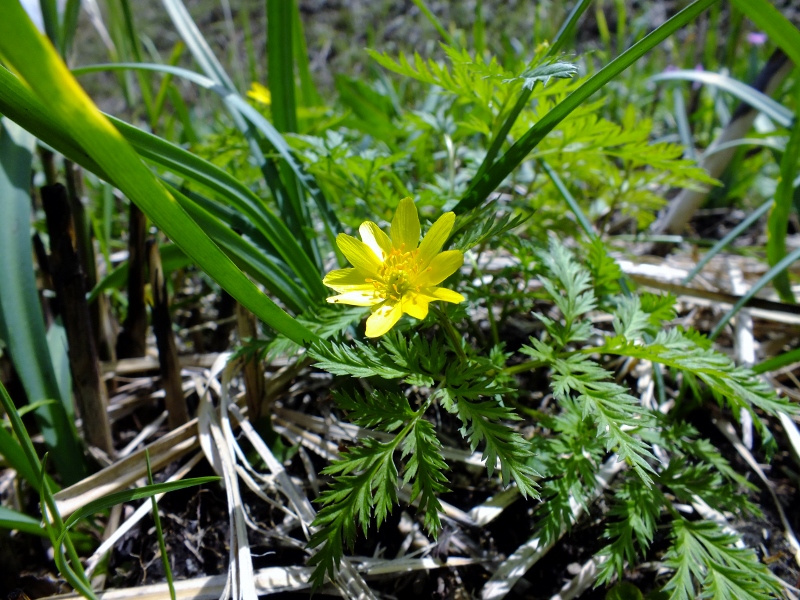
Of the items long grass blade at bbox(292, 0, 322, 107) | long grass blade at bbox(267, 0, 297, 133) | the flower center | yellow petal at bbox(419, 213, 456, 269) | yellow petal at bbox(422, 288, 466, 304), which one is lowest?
yellow petal at bbox(422, 288, 466, 304)

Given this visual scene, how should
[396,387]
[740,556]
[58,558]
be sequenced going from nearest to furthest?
[58,558], [740,556], [396,387]

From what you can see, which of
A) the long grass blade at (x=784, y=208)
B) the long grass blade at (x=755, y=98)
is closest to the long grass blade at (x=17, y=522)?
the long grass blade at (x=784, y=208)

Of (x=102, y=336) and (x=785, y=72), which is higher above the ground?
(x=785, y=72)

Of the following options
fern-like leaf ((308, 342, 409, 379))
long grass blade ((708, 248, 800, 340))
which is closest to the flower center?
fern-like leaf ((308, 342, 409, 379))

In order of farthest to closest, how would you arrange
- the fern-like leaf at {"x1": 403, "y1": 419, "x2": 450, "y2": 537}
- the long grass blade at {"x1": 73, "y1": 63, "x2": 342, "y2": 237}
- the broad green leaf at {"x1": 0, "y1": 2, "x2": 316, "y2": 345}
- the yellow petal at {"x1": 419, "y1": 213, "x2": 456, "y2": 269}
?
the long grass blade at {"x1": 73, "y1": 63, "x2": 342, "y2": 237} < the yellow petal at {"x1": 419, "y1": 213, "x2": 456, "y2": 269} < the fern-like leaf at {"x1": 403, "y1": 419, "x2": 450, "y2": 537} < the broad green leaf at {"x1": 0, "y1": 2, "x2": 316, "y2": 345}

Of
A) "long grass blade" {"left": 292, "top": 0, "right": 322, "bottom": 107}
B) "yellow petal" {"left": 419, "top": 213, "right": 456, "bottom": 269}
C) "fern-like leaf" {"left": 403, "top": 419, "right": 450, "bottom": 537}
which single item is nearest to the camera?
"fern-like leaf" {"left": 403, "top": 419, "right": 450, "bottom": 537}

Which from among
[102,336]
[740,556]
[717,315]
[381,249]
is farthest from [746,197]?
[102,336]

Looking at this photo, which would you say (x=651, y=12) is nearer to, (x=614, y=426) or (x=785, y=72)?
(x=785, y=72)

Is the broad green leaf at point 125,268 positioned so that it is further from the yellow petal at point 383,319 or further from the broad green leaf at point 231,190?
the yellow petal at point 383,319

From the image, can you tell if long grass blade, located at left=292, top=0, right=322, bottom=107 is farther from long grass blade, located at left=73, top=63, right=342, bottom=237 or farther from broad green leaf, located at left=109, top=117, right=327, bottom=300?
broad green leaf, located at left=109, top=117, right=327, bottom=300
